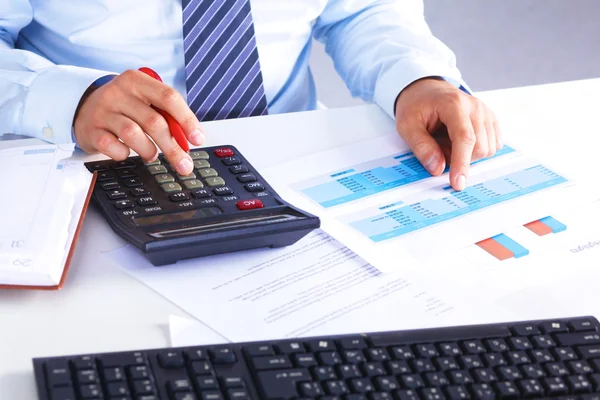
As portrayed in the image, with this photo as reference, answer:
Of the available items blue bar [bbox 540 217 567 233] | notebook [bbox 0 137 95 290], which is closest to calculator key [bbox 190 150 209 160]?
notebook [bbox 0 137 95 290]

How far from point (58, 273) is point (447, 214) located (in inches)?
14.2

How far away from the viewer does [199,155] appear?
2.58ft

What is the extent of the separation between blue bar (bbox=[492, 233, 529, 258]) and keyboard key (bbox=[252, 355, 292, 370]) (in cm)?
28

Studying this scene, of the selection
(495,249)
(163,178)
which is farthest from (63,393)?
(495,249)

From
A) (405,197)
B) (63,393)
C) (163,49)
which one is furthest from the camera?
(163,49)

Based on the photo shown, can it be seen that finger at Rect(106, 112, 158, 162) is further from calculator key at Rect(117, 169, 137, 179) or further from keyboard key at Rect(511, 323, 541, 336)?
keyboard key at Rect(511, 323, 541, 336)

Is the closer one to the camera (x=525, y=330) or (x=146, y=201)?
(x=525, y=330)

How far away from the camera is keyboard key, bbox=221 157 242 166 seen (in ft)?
2.56

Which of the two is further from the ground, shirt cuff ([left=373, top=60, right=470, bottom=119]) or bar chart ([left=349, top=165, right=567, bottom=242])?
shirt cuff ([left=373, top=60, right=470, bottom=119])

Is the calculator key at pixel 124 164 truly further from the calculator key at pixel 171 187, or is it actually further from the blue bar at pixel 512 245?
the blue bar at pixel 512 245

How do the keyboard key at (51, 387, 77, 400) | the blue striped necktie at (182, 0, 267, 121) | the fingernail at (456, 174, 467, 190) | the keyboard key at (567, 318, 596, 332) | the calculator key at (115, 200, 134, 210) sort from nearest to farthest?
1. the keyboard key at (51, 387, 77, 400)
2. the keyboard key at (567, 318, 596, 332)
3. the calculator key at (115, 200, 134, 210)
4. the fingernail at (456, 174, 467, 190)
5. the blue striped necktie at (182, 0, 267, 121)

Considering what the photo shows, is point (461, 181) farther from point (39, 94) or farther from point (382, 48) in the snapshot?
point (39, 94)

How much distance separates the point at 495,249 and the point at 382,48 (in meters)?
0.46

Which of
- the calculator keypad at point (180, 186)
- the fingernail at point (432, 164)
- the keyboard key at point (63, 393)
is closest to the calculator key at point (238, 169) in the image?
the calculator keypad at point (180, 186)
